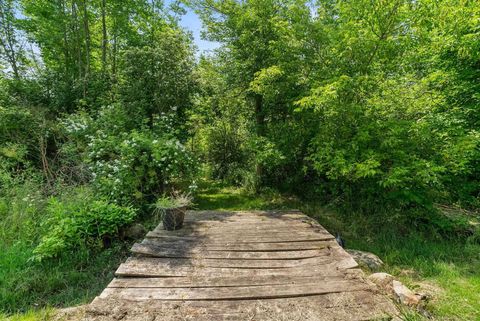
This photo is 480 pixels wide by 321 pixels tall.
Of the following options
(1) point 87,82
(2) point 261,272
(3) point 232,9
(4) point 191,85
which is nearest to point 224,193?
(4) point 191,85

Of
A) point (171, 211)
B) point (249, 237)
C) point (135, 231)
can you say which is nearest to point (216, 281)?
point (249, 237)

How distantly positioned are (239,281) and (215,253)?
58 centimetres

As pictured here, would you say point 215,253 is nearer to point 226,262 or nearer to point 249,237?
point 226,262

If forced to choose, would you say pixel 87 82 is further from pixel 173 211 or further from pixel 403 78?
pixel 403 78

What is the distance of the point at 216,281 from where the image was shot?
220 cm

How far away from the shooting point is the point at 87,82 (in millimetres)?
6449

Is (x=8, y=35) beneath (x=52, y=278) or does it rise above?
above

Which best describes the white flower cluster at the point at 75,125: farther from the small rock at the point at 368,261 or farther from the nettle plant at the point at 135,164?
the small rock at the point at 368,261

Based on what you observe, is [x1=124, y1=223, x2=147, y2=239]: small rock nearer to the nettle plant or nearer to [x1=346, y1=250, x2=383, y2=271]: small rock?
the nettle plant

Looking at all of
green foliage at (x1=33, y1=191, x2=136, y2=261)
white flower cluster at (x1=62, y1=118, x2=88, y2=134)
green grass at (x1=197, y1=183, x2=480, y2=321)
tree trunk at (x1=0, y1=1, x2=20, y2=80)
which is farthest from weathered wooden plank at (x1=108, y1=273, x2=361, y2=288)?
tree trunk at (x1=0, y1=1, x2=20, y2=80)

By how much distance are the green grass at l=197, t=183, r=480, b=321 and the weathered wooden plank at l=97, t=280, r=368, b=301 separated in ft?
1.78

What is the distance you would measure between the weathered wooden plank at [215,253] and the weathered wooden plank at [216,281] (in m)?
0.37

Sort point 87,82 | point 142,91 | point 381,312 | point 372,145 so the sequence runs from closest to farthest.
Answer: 1. point 381,312
2. point 372,145
3. point 142,91
4. point 87,82

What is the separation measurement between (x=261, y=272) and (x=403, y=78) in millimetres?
4178
